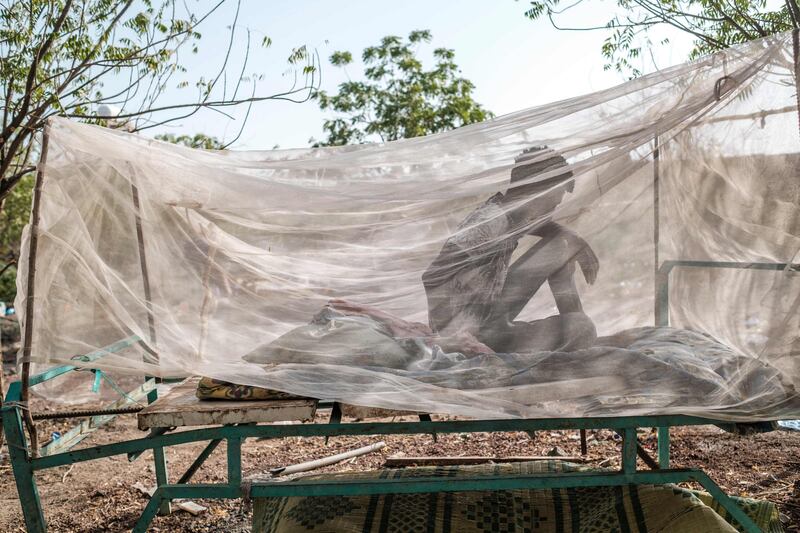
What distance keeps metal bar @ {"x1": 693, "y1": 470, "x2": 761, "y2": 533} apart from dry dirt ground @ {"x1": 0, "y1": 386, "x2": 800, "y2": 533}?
1285 millimetres

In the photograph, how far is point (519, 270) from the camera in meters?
2.95

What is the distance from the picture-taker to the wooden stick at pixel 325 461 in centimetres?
455

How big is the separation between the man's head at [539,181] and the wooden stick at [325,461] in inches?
101

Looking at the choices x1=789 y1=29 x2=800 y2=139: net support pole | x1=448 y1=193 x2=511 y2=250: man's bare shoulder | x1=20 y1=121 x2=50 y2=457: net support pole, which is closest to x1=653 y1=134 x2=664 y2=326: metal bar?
x1=789 y1=29 x2=800 y2=139: net support pole

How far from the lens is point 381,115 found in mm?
13375

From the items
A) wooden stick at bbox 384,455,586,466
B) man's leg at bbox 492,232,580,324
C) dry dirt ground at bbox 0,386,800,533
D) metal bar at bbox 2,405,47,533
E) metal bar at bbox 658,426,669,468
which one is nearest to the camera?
metal bar at bbox 2,405,47,533

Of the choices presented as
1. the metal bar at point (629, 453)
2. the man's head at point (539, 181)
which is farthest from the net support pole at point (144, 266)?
the metal bar at point (629, 453)

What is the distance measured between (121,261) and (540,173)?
6.28 ft

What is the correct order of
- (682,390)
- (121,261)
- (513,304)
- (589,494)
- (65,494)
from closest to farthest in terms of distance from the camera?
(682,390) < (513,304) < (121,261) < (589,494) < (65,494)

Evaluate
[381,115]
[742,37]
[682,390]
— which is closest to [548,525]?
[682,390]

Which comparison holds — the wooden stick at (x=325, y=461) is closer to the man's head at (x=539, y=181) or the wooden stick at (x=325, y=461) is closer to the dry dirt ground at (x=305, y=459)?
the dry dirt ground at (x=305, y=459)

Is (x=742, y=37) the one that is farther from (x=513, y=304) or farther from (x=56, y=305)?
(x=56, y=305)

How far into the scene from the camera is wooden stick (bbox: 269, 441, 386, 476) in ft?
14.9

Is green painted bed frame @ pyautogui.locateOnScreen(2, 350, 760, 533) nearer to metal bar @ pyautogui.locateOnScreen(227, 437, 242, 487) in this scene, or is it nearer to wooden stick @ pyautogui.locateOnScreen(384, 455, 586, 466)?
metal bar @ pyautogui.locateOnScreen(227, 437, 242, 487)
